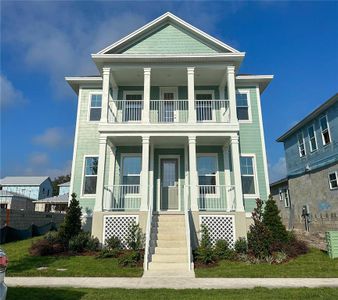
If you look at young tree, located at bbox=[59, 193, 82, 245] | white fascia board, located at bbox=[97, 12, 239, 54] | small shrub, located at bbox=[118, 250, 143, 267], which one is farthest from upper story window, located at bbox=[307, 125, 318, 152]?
young tree, located at bbox=[59, 193, 82, 245]

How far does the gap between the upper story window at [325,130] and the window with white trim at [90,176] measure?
42.1ft

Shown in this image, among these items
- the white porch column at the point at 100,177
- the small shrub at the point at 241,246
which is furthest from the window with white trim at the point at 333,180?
the white porch column at the point at 100,177

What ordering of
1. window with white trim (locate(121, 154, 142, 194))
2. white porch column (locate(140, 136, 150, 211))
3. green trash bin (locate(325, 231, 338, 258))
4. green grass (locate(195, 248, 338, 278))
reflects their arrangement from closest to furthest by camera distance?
green grass (locate(195, 248, 338, 278)) < green trash bin (locate(325, 231, 338, 258)) < white porch column (locate(140, 136, 150, 211)) < window with white trim (locate(121, 154, 142, 194))

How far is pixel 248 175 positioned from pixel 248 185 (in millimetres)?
477

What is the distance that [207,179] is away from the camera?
13.0 meters

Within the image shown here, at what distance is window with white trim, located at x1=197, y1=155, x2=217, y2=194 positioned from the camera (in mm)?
12914

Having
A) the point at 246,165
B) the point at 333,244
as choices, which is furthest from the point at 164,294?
the point at 246,165

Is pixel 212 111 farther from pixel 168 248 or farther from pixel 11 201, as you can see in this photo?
pixel 11 201

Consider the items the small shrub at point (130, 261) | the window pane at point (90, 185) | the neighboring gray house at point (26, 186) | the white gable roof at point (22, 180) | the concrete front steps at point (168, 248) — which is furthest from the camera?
the white gable roof at point (22, 180)

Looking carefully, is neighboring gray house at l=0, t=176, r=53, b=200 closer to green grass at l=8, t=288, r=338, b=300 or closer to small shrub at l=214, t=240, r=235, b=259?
small shrub at l=214, t=240, r=235, b=259

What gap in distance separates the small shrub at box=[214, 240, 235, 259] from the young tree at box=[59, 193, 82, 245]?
5.45 metres

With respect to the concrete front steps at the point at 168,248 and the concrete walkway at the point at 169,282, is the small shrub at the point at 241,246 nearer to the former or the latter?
the concrete front steps at the point at 168,248

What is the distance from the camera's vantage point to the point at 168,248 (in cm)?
890

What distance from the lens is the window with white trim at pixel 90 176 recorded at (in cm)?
1313
